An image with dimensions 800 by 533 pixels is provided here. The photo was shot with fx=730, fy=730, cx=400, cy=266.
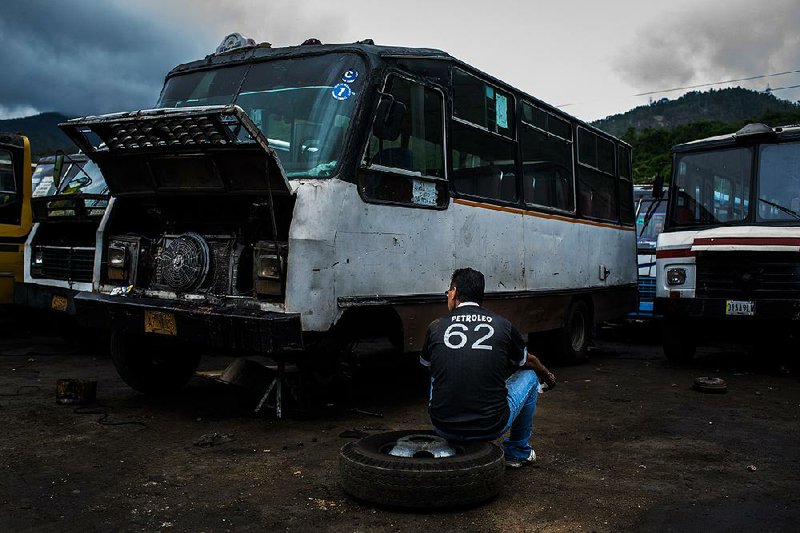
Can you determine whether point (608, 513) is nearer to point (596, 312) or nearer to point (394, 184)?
point (394, 184)

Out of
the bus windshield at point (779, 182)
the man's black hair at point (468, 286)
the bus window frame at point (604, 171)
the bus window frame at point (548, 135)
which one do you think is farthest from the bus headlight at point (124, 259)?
the bus windshield at point (779, 182)

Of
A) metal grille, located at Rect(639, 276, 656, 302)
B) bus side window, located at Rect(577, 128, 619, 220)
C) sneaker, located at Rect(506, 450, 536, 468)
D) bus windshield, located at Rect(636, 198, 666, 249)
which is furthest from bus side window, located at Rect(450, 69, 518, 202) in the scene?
bus windshield, located at Rect(636, 198, 666, 249)

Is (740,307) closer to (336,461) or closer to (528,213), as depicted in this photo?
(528,213)

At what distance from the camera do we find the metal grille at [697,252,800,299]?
8078mm

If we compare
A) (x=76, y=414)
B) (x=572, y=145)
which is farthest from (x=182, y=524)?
(x=572, y=145)

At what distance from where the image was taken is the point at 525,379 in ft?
14.3

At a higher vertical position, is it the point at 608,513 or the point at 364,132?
the point at 364,132

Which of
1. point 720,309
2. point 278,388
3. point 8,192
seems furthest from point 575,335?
point 8,192

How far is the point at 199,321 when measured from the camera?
505 centimetres

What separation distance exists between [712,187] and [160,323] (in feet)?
23.3

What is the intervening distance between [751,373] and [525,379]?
5549 millimetres

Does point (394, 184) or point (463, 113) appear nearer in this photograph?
point (394, 184)

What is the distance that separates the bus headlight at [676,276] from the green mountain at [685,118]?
3564 cm

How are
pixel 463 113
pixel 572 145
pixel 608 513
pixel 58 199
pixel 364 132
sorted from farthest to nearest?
pixel 572 145 < pixel 58 199 < pixel 463 113 < pixel 364 132 < pixel 608 513
